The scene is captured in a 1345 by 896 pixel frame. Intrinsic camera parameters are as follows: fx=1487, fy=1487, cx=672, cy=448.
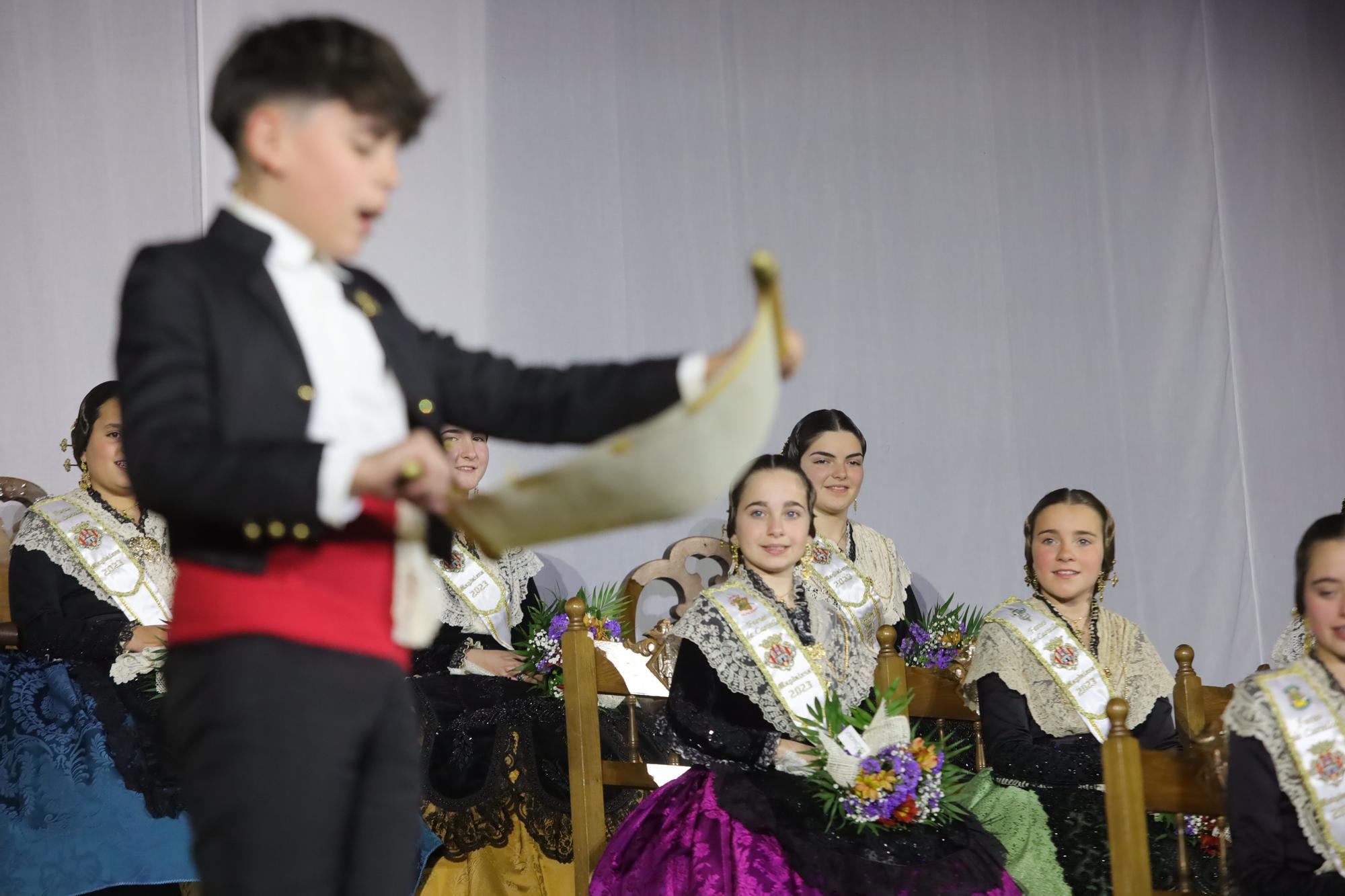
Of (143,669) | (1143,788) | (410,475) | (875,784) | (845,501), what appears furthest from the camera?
(845,501)

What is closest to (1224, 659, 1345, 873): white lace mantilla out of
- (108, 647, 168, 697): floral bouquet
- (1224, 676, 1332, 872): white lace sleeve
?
(1224, 676, 1332, 872): white lace sleeve

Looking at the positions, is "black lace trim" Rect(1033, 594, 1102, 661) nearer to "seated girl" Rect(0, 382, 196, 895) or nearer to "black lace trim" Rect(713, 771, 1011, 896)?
"black lace trim" Rect(713, 771, 1011, 896)

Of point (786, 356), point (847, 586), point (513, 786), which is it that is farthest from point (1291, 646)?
point (786, 356)

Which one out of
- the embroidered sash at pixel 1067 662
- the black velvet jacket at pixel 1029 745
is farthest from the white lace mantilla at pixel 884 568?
the black velvet jacket at pixel 1029 745

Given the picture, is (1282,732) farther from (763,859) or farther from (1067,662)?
(1067,662)

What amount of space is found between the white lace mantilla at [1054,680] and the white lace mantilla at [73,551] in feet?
5.69

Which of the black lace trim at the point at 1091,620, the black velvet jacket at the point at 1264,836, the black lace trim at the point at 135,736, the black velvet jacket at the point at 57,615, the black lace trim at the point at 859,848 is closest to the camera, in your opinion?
the black velvet jacket at the point at 1264,836

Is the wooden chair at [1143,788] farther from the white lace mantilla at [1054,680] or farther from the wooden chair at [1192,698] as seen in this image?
the white lace mantilla at [1054,680]

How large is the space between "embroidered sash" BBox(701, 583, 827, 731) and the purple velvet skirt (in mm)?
219

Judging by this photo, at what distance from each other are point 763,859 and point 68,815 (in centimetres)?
132

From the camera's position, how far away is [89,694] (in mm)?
2928

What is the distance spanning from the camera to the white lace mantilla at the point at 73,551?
3.23m

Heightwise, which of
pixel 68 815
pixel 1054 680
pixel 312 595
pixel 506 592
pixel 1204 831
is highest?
pixel 312 595

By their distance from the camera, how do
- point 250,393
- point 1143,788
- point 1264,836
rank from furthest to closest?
1. point 1143,788
2. point 1264,836
3. point 250,393
